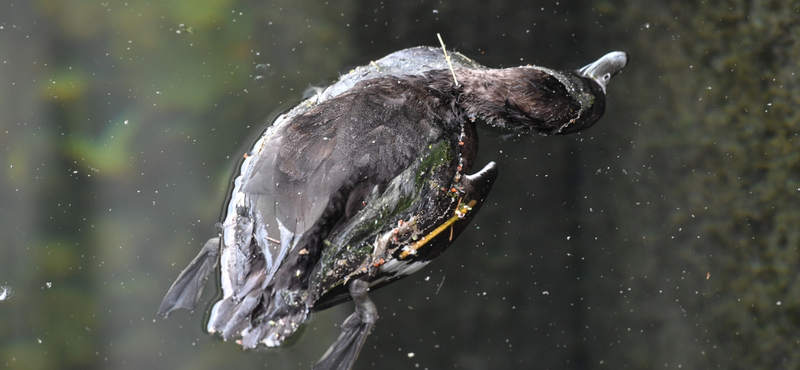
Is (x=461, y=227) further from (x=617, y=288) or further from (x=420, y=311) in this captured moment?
(x=617, y=288)

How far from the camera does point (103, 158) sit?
7.57 ft

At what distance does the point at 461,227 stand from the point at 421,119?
0.46 m

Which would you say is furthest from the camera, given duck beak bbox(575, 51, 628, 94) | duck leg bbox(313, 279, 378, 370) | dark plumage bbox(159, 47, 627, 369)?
duck beak bbox(575, 51, 628, 94)

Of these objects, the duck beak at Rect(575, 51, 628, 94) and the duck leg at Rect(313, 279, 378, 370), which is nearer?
the duck leg at Rect(313, 279, 378, 370)

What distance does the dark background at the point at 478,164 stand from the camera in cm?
224

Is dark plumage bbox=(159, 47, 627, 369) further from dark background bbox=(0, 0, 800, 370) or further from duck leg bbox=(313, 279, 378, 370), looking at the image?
dark background bbox=(0, 0, 800, 370)

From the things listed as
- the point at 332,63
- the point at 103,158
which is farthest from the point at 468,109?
the point at 103,158

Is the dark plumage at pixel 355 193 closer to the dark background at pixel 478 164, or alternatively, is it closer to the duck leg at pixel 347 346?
the duck leg at pixel 347 346

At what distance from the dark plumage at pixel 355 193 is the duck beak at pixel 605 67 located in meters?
0.17

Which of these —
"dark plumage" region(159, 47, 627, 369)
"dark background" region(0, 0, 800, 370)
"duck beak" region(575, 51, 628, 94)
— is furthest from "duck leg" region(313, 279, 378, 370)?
"duck beak" region(575, 51, 628, 94)

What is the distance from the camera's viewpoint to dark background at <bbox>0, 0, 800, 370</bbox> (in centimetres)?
224

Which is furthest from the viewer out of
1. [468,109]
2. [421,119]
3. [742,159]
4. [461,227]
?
[742,159]

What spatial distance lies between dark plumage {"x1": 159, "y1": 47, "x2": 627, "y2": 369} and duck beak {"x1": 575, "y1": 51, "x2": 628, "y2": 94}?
0.17 meters

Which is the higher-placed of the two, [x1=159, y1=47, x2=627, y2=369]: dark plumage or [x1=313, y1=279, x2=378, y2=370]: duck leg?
[x1=159, y1=47, x2=627, y2=369]: dark plumage
